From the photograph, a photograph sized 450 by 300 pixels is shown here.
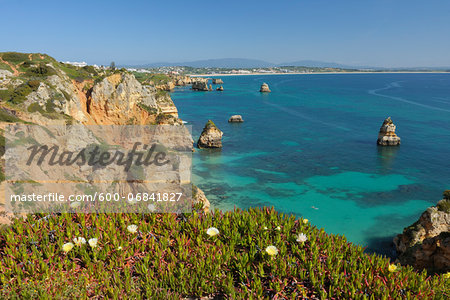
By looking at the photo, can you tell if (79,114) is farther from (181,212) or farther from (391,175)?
(391,175)

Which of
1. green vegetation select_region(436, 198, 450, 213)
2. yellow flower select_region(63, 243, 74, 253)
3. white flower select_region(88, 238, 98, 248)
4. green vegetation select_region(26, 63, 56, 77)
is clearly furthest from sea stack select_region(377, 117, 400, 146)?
yellow flower select_region(63, 243, 74, 253)

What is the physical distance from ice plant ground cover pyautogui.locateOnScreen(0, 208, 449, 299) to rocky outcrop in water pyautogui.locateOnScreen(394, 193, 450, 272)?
1351cm

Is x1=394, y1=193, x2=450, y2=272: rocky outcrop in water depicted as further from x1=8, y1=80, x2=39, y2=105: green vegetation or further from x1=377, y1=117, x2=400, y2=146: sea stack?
x1=377, y1=117, x2=400, y2=146: sea stack

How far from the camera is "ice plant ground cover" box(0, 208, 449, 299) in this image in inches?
194

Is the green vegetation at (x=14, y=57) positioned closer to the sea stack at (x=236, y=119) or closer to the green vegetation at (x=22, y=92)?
the green vegetation at (x=22, y=92)

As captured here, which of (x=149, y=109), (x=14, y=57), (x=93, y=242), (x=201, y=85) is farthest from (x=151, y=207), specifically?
(x=201, y=85)

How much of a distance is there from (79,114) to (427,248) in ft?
119

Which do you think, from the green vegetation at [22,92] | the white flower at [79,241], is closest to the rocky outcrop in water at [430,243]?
the white flower at [79,241]

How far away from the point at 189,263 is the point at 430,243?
17.7 metres

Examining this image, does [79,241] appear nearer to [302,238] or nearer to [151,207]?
[151,207]

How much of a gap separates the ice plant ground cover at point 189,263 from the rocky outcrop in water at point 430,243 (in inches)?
532

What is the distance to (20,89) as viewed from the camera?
2803 cm

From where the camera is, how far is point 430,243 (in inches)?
677

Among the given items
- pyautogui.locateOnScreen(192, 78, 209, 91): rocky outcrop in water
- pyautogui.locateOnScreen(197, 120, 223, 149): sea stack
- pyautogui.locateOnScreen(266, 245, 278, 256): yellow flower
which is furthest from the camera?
pyautogui.locateOnScreen(192, 78, 209, 91): rocky outcrop in water
